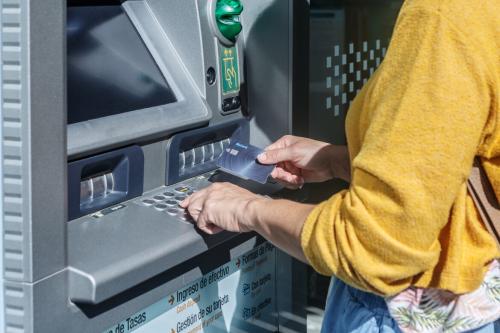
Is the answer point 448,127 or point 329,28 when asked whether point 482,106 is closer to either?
point 448,127

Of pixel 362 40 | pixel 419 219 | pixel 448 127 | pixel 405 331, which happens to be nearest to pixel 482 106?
pixel 448 127

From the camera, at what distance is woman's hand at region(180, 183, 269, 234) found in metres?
1.54

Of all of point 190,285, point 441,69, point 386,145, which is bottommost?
point 190,285

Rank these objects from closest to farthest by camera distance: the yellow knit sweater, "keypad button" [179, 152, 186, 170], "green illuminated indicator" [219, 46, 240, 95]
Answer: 1. the yellow knit sweater
2. "keypad button" [179, 152, 186, 170]
3. "green illuminated indicator" [219, 46, 240, 95]

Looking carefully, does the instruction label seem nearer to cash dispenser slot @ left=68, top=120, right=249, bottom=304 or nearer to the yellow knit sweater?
cash dispenser slot @ left=68, top=120, right=249, bottom=304

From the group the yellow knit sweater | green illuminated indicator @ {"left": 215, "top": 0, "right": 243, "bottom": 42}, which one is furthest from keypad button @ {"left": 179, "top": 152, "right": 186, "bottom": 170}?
the yellow knit sweater

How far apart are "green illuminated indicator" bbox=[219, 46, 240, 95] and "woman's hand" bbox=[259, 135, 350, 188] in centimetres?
25

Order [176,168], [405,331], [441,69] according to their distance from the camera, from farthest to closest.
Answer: [176,168] → [405,331] → [441,69]

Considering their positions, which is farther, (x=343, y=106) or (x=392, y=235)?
(x=343, y=106)

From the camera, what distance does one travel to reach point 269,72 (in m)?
2.13

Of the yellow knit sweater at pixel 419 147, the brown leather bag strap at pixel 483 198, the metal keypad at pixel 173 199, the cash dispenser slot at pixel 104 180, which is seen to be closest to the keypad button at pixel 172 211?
the metal keypad at pixel 173 199

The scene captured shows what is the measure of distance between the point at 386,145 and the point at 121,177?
72cm

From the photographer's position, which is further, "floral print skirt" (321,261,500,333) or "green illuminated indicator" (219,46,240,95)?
"green illuminated indicator" (219,46,240,95)

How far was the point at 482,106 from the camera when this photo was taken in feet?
3.99
